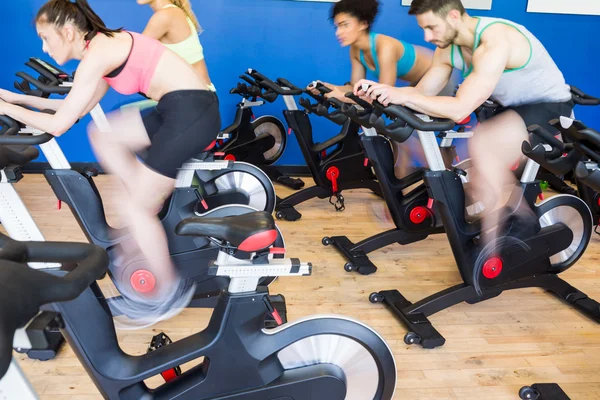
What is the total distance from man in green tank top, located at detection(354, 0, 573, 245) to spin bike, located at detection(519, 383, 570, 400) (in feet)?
2.32

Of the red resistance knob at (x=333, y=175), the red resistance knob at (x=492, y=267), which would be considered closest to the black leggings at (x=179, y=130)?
the red resistance knob at (x=492, y=267)

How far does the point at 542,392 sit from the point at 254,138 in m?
2.94

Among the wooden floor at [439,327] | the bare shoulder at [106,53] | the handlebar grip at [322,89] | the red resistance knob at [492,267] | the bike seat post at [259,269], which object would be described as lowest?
the wooden floor at [439,327]

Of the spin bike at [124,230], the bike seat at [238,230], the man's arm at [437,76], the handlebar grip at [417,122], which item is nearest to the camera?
the bike seat at [238,230]

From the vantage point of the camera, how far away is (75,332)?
1360 mm

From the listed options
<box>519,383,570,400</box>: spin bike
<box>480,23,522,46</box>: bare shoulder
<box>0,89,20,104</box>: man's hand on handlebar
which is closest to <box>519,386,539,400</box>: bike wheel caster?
<box>519,383,570,400</box>: spin bike

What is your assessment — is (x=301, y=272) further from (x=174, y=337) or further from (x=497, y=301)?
(x=497, y=301)

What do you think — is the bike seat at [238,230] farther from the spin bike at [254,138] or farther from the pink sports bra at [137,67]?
the spin bike at [254,138]

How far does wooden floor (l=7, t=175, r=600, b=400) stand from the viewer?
6.42ft

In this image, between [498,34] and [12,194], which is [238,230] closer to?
[12,194]

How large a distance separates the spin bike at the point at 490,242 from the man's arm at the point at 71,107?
1.10 meters

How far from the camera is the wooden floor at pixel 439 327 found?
1.96m

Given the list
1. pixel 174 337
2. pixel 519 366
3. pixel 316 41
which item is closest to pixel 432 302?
pixel 519 366

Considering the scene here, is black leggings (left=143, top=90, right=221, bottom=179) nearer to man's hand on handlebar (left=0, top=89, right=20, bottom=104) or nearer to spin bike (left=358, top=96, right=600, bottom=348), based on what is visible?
man's hand on handlebar (left=0, top=89, right=20, bottom=104)
